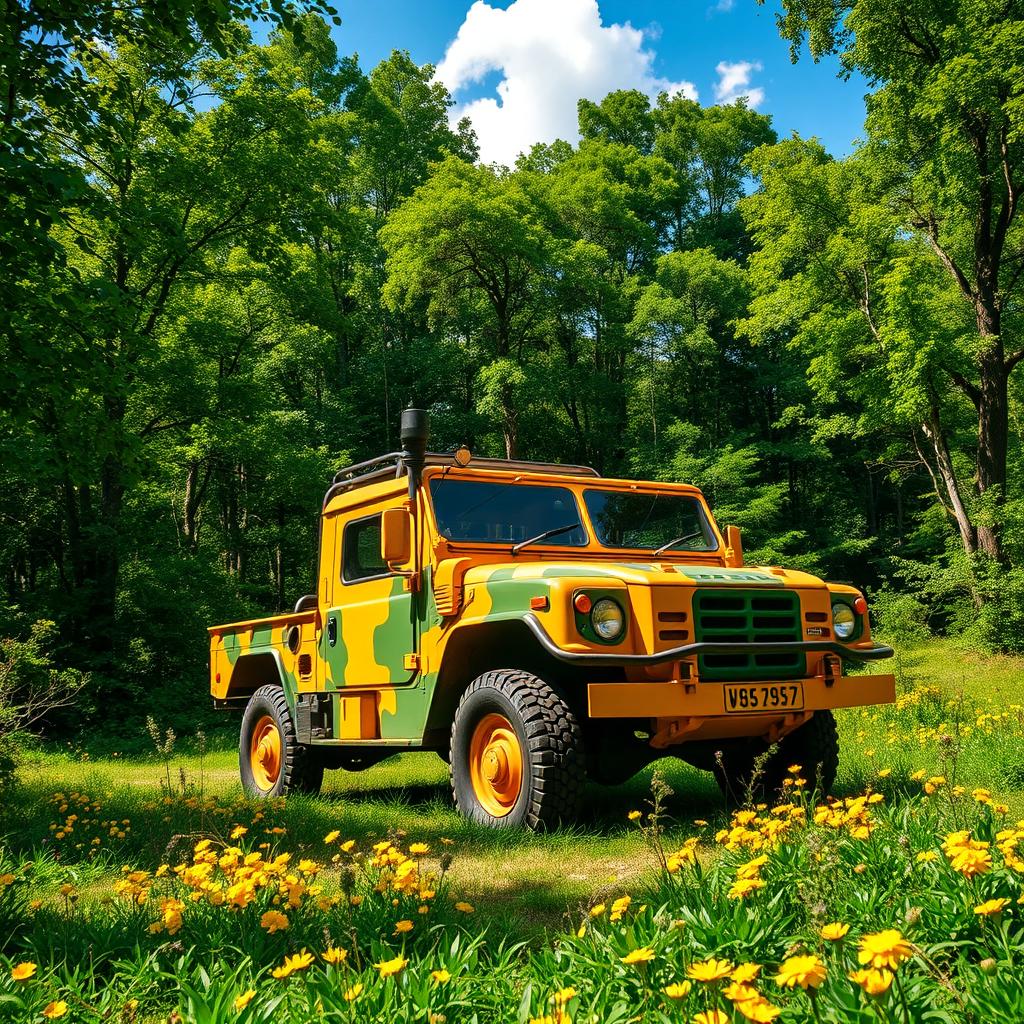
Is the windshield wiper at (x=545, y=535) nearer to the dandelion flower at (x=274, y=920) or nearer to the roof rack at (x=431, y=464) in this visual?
the roof rack at (x=431, y=464)

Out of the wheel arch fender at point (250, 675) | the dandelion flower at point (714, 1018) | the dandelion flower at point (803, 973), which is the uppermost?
the wheel arch fender at point (250, 675)

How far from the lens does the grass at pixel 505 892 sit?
210 centimetres

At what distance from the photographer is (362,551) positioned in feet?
22.3

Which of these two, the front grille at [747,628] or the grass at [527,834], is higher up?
the front grille at [747,628]

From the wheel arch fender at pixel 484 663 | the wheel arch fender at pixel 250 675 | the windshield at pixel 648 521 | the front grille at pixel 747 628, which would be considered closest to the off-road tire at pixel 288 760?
the wheel arch fender at pixel 250 675

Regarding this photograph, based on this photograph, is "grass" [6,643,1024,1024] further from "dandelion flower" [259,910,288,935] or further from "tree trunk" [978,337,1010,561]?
"tree trunk" [978,337,1010,561]

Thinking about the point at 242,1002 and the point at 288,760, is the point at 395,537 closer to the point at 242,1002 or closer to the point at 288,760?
the point at 288,760

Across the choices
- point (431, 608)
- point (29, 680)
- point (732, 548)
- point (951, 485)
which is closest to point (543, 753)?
point (431, 608)

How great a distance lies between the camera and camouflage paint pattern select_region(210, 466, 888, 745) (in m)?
4.67

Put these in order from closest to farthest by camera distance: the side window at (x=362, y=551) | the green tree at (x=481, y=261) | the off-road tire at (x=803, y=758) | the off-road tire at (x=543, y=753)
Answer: the off-road tire at (x=543, y=753) < the off-road tire at (x=803, y=758) < the side window at (x=362, y=551) < the green tree at (x=481, y=261)

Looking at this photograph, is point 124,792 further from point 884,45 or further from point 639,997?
point 884,45

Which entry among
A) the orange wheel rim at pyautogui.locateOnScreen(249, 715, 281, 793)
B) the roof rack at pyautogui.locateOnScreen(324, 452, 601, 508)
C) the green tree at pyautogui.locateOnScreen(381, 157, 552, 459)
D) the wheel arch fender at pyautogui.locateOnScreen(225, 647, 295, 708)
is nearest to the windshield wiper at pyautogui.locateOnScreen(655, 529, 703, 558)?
the roof rack at pyautogui.locateOnScreen(324, 452, 601, 508)

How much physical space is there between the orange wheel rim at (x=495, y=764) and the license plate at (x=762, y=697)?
1.13 metres

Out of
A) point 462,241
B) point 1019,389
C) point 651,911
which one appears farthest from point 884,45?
point 651,911
